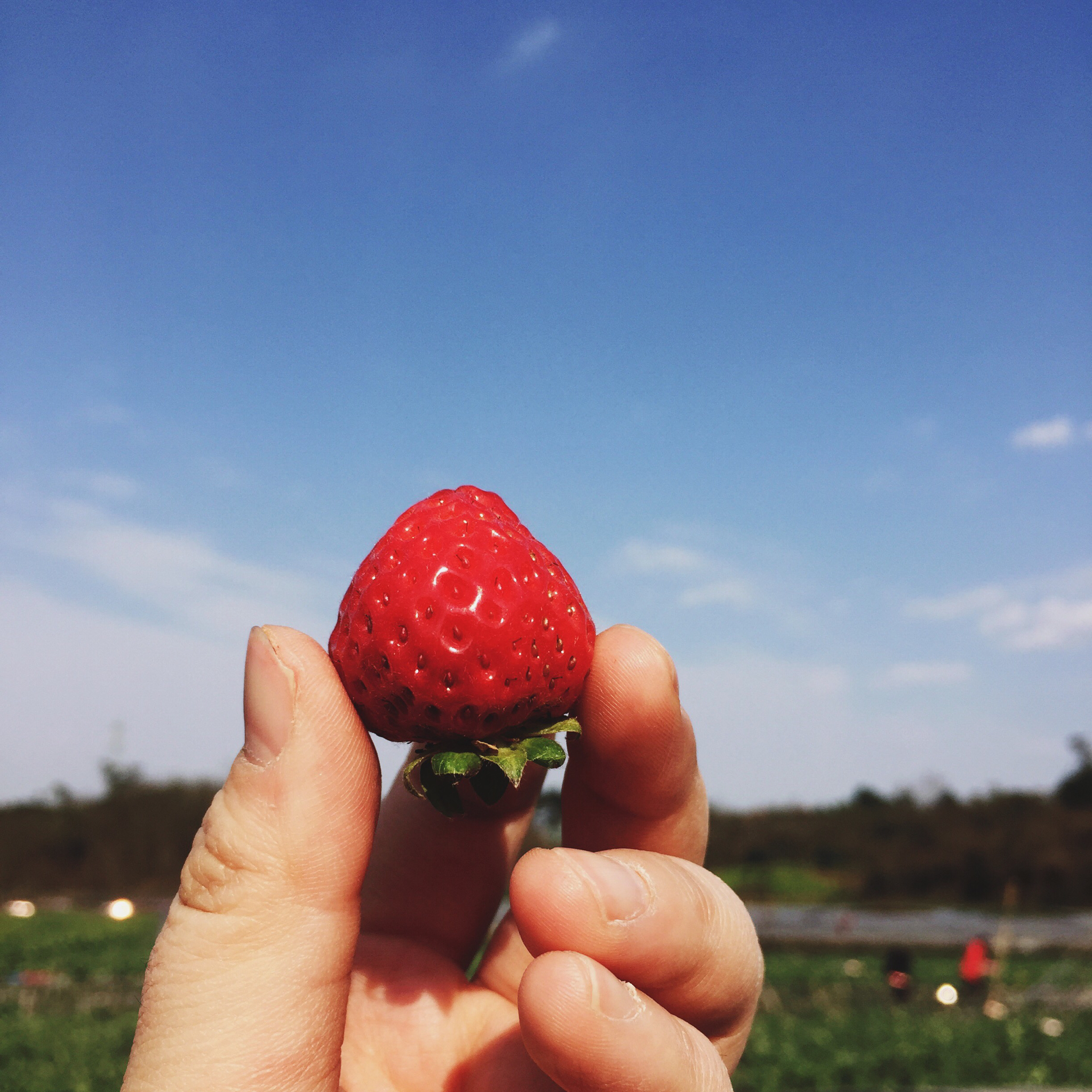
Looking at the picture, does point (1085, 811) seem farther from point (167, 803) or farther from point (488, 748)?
point (488, 748)

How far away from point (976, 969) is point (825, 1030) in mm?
3099

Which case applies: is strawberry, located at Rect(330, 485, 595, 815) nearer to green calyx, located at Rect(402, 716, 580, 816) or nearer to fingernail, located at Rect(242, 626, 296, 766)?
green calyx, located at Rect(402, 716, 580, 816)

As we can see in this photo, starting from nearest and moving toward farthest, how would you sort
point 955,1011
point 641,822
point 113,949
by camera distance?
point 641,822
point 955,1011
point 113,949

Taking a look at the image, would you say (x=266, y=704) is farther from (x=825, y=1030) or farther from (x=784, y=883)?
(x=784, y=883)

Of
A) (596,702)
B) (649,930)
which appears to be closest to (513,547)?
(596,702)

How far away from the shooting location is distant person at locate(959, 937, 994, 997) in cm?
1036

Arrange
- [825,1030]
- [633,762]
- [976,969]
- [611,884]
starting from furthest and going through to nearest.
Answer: [976,969]
[825,1030]
[633,762]
[611,884]

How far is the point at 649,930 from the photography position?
1.63m

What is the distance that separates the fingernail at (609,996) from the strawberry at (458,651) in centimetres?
32

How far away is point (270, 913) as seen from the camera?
152 centimetres

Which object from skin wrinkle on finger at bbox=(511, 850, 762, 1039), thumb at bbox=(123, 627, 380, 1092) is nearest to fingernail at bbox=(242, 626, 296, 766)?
thumb at bbox=(123, 627, 380, 1092)

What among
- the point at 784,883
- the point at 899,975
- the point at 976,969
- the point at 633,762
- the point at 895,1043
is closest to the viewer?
the point at 633,762

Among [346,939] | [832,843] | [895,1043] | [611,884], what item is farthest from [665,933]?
[832,843]

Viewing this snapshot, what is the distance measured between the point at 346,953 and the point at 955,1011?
404 inches
